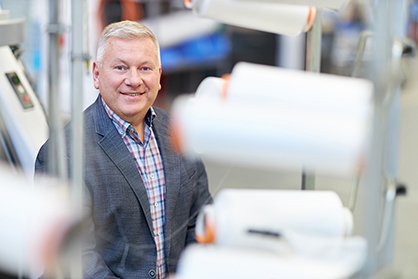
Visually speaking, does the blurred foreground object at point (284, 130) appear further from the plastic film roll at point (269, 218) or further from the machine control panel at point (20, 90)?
the machine control panel at point (20, 90)

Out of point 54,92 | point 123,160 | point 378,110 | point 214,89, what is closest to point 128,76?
point 123,160

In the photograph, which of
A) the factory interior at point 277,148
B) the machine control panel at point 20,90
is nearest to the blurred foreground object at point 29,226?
the factory interior at point 277,148

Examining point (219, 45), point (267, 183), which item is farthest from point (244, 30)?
point (267, 183)

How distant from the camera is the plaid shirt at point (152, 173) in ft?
3.98

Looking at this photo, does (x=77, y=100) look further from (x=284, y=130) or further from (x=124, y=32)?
(x=124, y=32)

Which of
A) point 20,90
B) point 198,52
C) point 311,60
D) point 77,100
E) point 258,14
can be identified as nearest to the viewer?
point 77,100

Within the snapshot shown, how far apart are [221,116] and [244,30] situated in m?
4.95

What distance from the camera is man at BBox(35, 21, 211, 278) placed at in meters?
1.16

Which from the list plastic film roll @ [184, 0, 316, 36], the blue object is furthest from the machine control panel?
the blue object

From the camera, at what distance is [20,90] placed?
154 cm

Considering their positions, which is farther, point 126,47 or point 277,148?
point 126,47

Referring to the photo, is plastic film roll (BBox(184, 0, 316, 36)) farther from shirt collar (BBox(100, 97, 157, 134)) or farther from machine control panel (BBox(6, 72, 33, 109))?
machine control panel (BBox(6, 72, 33, 109))

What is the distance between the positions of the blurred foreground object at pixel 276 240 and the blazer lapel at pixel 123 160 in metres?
0.40

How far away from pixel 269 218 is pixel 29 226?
37 cm
